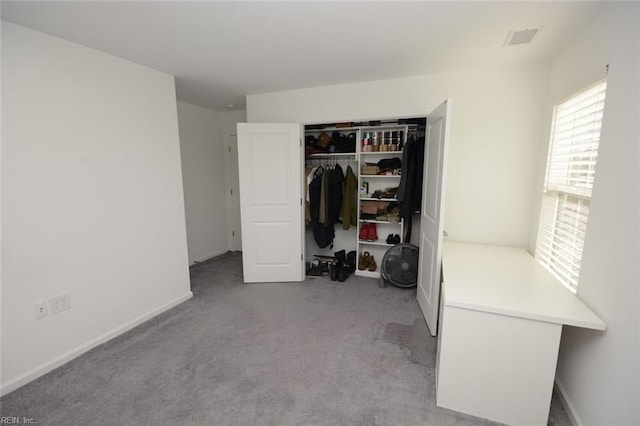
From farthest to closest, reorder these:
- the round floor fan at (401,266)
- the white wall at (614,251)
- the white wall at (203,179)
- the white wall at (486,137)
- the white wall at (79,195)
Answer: the white wall at (203,179)
the round floor fan at (401,266)
the white wall at (486,137)
the white wall at (79,195)
the white wall at (614,251)

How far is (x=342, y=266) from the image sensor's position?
339 cm

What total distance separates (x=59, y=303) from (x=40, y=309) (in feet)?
0.33

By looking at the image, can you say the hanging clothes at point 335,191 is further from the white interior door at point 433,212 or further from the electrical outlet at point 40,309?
the electrical outlet at point 40,309

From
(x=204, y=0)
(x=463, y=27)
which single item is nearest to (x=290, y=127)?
(x=204, y=0)

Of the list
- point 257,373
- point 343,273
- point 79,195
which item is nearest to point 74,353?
point 79,195

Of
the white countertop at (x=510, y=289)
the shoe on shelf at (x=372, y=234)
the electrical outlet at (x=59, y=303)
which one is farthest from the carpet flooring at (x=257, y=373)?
the shoe on shelf at (x=372, y=234)

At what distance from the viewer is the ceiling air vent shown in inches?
68.9

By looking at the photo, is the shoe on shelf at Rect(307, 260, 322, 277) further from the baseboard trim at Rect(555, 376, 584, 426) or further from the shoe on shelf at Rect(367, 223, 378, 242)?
the baseboard trim at Rect(555, 376, 584, 426)

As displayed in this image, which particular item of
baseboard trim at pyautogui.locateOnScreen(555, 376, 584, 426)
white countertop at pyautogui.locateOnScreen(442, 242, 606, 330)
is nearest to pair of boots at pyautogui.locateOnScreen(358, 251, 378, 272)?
white countertop at pyautogui.locateOnScreen(442, 242, 606, 330)

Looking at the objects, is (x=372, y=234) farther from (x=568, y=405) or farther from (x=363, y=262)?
(x=568, y=405)

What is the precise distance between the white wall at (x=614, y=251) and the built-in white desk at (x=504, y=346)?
0.13m

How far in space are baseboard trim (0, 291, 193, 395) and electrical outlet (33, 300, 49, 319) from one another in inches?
13.4

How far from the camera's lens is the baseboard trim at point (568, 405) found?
1408 mm

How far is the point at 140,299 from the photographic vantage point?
241 centimetres
